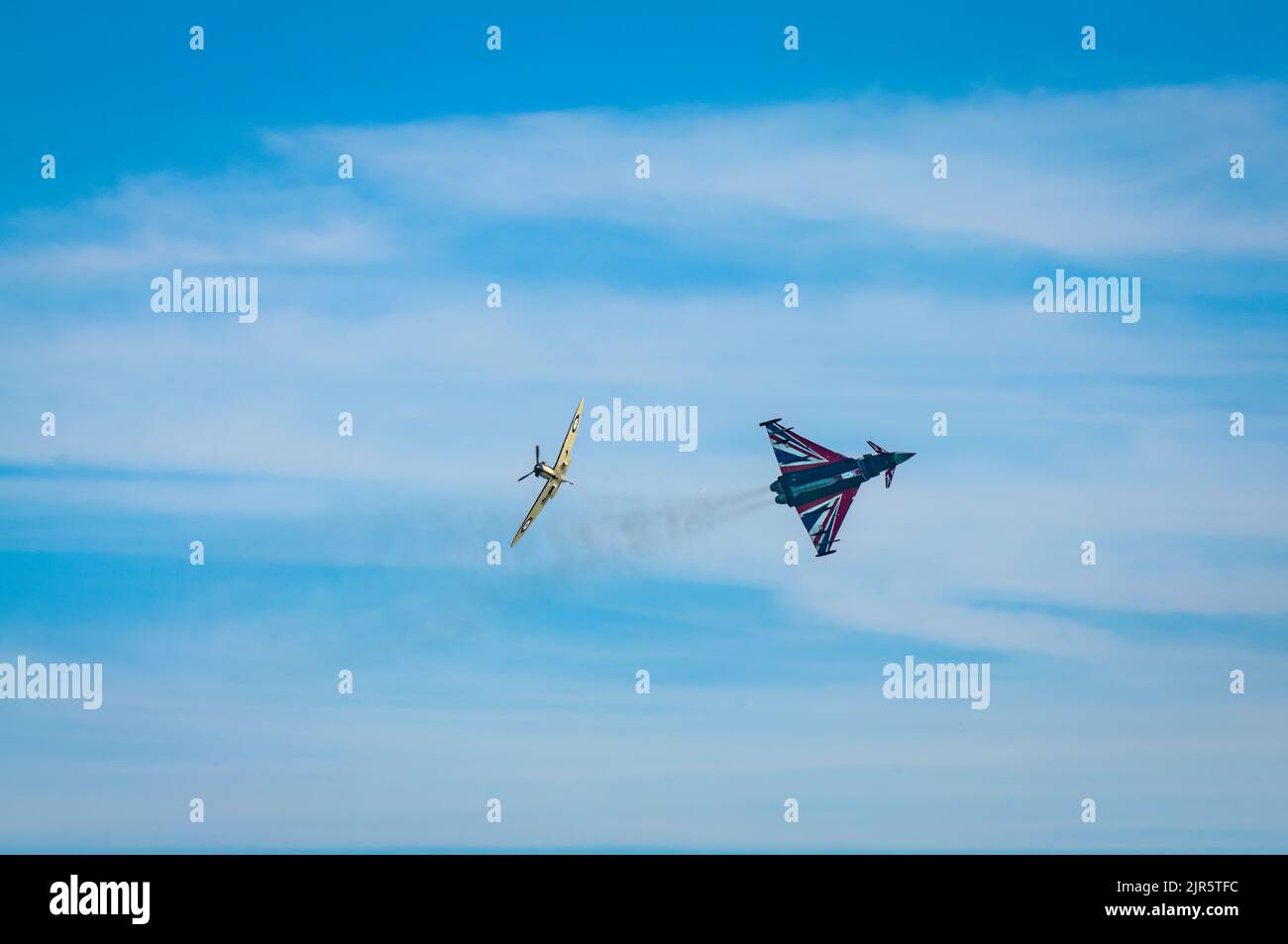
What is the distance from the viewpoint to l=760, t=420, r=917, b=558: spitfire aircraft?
184m

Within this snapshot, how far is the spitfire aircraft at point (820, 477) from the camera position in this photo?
184 metres

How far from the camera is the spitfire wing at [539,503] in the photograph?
169875mm

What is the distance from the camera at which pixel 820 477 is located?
18462 centimetres

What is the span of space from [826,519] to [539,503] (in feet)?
101

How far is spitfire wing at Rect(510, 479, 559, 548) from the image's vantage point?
557 feet

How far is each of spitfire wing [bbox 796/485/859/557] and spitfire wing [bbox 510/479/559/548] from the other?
26.9m

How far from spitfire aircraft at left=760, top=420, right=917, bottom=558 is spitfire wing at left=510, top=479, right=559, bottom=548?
2289 cm

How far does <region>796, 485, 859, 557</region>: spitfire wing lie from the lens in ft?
616

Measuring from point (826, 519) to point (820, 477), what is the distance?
20.5 ft

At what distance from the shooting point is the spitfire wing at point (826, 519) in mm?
187750

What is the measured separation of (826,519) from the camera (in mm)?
189375
